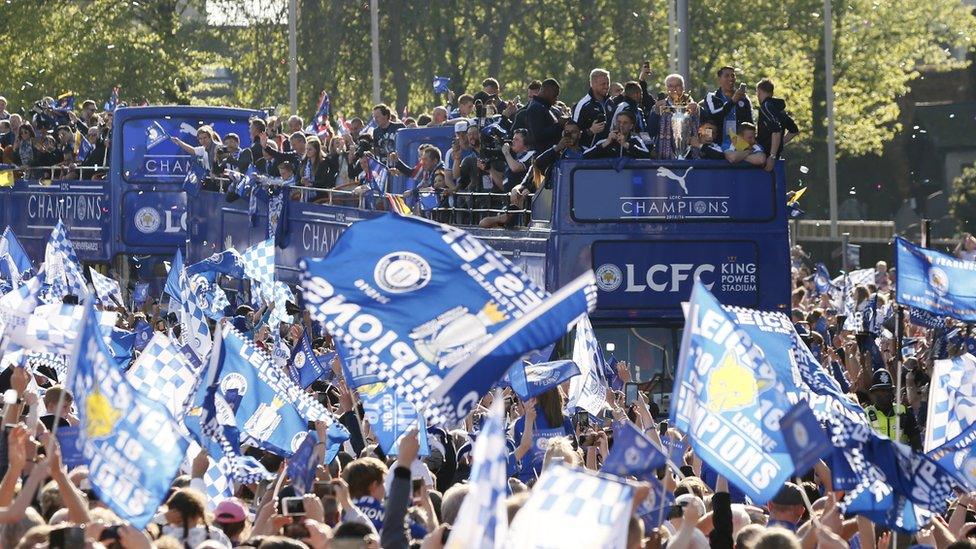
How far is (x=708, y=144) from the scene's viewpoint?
1780cm

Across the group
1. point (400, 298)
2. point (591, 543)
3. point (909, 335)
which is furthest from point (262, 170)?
point (591, 543)

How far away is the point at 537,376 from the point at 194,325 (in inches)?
161

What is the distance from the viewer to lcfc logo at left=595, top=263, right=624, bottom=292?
17875mm

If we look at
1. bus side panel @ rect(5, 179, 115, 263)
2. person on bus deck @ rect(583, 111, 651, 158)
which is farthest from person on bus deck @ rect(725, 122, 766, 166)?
bus side panel @ rect(5, 179, 115, 263)

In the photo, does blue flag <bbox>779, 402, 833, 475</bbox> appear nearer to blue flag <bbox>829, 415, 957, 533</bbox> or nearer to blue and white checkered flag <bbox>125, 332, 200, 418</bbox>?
blue flag <bbox>829, 415, 957, 533</bbox>

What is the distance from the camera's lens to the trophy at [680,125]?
17828 mm

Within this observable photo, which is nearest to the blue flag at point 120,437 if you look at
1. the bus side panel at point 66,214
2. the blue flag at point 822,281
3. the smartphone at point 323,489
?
the smartphone at point 323,489

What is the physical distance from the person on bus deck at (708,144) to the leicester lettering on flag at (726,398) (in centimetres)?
841

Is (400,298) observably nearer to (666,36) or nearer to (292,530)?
(292,530)

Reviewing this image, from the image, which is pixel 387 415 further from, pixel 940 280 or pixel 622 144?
pixel 622 144

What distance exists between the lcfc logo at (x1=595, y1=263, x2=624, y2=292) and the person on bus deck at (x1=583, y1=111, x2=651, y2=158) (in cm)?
91

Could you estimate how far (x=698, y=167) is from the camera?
17828mm

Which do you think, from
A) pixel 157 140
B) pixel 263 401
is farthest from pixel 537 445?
pixel 157 140

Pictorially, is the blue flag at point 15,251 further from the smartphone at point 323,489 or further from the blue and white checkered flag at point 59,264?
the smartphone at point 323,489
